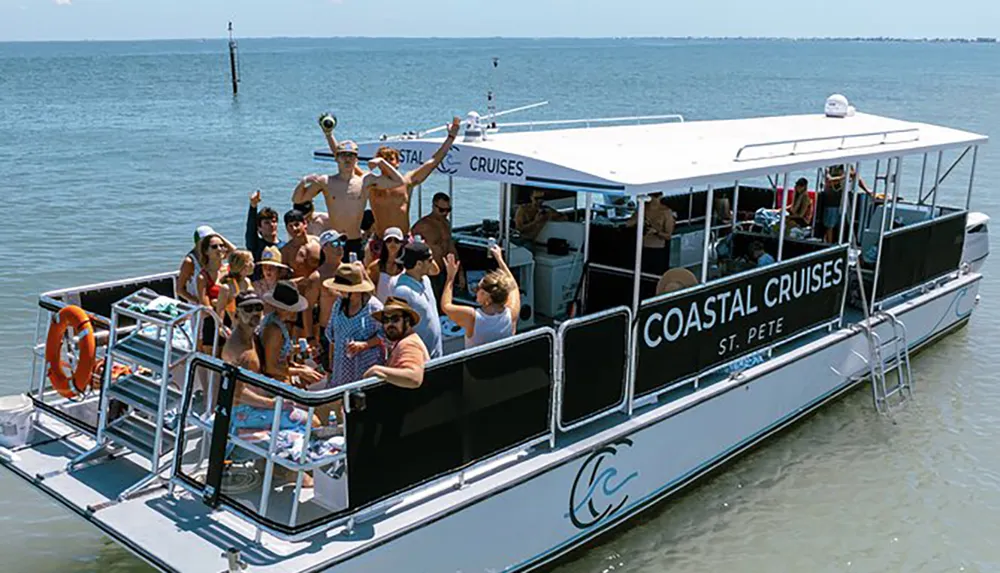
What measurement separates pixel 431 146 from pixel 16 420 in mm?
3983

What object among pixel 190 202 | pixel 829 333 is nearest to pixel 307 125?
pixel 190 202

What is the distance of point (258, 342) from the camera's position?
5.68m

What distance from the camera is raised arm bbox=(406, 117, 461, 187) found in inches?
308

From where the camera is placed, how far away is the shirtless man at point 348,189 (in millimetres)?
7902

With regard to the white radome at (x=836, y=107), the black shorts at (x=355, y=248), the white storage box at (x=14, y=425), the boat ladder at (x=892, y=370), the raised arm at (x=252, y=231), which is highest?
the white radome at (x=836, y=107)

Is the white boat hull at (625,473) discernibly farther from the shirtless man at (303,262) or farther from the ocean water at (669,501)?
the shirtless man at (303,262)

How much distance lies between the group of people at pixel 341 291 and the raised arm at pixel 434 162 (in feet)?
0.04

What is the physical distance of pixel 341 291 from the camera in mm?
5668

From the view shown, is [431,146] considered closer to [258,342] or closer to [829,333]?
[258,342]

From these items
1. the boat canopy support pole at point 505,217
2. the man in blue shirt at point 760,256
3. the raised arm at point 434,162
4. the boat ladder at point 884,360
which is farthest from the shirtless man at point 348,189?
the boat ladder at point 884,360

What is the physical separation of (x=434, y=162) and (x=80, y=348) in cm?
321

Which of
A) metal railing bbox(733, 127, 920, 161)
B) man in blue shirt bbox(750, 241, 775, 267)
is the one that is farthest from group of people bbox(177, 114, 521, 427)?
man in blue shirt bbox(750, 241, 775, 267)

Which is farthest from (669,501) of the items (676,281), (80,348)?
(80,348)

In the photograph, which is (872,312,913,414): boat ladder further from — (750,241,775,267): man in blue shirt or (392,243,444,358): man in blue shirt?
(392,243,444,358): man in blue shirt
